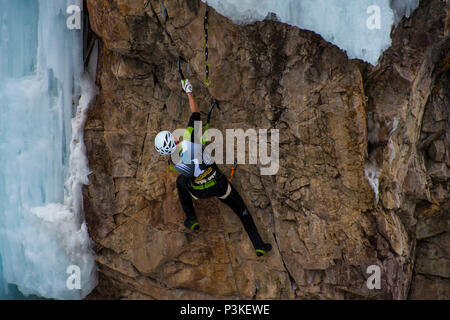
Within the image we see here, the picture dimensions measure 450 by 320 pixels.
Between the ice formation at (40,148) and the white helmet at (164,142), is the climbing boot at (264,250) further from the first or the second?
the ice formation at (40,148)

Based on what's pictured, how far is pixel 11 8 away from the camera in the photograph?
4738 millimetres

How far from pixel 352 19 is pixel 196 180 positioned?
2.34m

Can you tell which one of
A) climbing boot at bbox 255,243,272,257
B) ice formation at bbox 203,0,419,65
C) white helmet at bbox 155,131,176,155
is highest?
ice formation at bbox 203,0,419,65

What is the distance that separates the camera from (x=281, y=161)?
13.8 feet

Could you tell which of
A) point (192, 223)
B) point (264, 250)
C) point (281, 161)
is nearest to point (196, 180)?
point (192, 223)

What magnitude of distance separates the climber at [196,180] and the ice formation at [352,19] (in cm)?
139

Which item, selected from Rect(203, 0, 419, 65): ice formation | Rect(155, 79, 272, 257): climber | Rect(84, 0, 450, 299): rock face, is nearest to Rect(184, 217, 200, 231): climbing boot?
Rect(155, 79, 272, 257): climber

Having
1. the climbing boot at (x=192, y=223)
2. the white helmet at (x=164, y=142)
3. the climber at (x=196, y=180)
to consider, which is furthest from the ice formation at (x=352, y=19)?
the climbing boot at (x=192, y=223)

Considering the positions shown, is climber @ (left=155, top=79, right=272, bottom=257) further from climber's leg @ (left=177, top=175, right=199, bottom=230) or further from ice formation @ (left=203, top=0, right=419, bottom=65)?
ice formation @ (left=203, top=0, right=419, bottom=65)

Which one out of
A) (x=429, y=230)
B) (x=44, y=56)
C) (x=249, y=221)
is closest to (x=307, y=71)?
(x=249, y=221)

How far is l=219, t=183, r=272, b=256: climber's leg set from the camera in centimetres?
439

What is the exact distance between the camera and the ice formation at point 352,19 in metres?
3.64

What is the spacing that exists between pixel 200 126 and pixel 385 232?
2.34 meters

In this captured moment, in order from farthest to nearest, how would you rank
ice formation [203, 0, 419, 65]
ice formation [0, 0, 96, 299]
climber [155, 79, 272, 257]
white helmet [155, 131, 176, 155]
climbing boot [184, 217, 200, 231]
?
ice formation [0, 0, 96, 299]
climbing boot [184, 217, 200, 231]
climber [155, 79, 272, 257]
white helmet [155, 131, 176, 155]
ice formation [203, 0, 419, 65]
